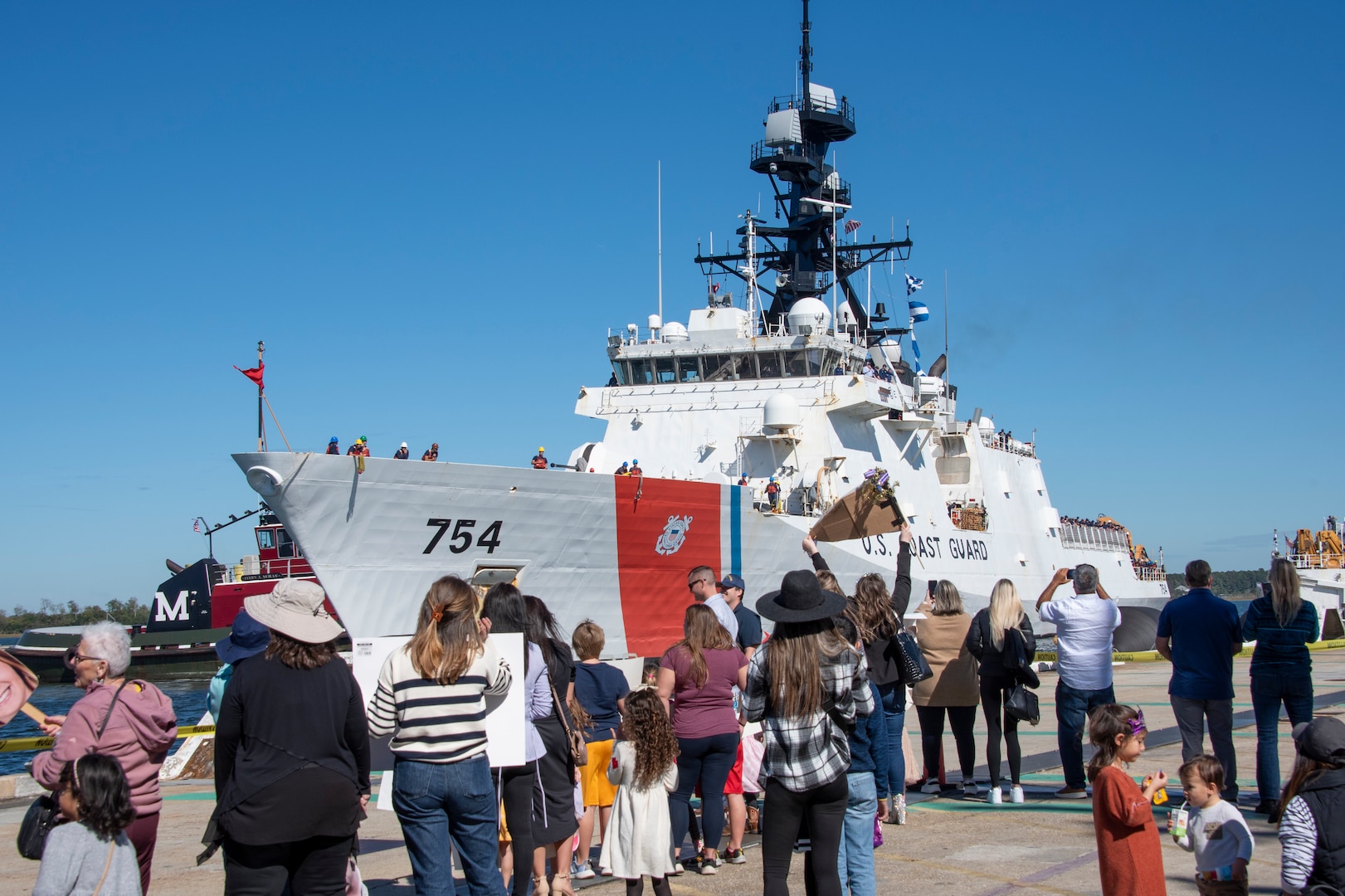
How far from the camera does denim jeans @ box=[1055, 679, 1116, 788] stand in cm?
667

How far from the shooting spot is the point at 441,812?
421 centimetres

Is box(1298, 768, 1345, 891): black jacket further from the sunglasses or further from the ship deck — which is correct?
the sunglasses

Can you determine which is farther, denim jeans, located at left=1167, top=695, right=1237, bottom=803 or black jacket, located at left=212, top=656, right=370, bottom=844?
denim jeans, located at left=1167, top=695, right=1237, bottom=803

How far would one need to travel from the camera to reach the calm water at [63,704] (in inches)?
720

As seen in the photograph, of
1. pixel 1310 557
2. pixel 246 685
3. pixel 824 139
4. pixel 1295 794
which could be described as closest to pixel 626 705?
pixel 246 685

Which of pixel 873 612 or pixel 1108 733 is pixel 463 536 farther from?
pixel 1108 733

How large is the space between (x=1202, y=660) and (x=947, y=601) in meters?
1.47

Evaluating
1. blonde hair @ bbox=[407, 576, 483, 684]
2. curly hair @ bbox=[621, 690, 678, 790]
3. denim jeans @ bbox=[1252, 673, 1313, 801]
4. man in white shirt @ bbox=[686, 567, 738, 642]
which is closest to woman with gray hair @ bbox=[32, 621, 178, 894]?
blonde hair @ bbox=[407, 576, 483, 684]

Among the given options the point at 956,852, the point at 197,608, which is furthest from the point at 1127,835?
the point at 197,608

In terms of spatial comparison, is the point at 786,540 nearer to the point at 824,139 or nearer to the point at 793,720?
the point at 793,720

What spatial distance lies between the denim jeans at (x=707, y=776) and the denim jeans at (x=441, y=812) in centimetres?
135

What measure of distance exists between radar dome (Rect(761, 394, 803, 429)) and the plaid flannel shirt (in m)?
15.0

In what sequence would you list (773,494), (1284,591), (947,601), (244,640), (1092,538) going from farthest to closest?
(1092,538)
(773,494)
(947,601)
(1284,591)
(244,640)

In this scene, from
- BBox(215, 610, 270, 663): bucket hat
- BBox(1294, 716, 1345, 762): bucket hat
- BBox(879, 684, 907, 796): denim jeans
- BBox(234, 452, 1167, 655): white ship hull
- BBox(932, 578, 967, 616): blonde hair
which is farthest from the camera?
BBox(234, 452, 1167, 655): white ship hull
